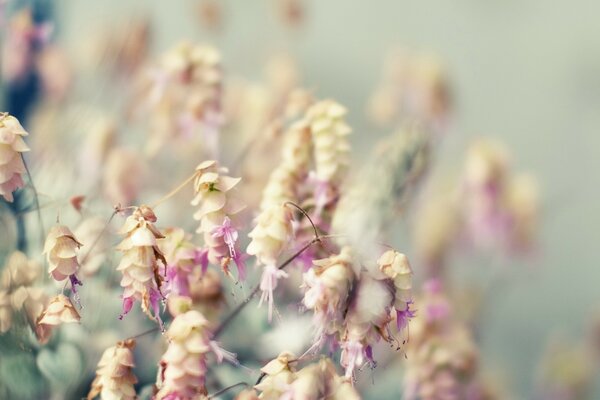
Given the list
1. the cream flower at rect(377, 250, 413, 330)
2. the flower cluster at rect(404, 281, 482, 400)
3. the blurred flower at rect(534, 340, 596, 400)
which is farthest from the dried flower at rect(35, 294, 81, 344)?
the blurred flower at rect(534, 340, 596, 400)

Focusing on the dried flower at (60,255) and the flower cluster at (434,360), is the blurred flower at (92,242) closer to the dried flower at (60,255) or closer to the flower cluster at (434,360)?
the dried flower at (60,255)

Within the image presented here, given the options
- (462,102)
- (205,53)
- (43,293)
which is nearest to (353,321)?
(43,293)

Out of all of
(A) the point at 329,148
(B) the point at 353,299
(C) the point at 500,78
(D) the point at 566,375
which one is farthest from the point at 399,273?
(C) the point at 500,78

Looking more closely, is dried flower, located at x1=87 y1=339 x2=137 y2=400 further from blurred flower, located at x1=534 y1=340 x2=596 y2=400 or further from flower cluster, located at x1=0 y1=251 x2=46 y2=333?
blurred flower, located at x1=534 y1=340 x2=596 y2=400

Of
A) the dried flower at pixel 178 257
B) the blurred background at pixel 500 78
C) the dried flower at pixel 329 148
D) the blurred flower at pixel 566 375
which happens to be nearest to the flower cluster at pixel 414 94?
the blurred background at pixel 500 78

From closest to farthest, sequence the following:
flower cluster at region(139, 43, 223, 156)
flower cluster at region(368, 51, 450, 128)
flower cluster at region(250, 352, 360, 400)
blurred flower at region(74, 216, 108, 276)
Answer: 1. flower cluster at region(250, 352, 360, 400)
2. blurred flower at region(74, 216, 108, 276)
3. flower cluster at region(139, 43, 223, 156)
4. flower cluster at region(368, 51, 450, 128)

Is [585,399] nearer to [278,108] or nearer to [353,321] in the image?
[278,108]
